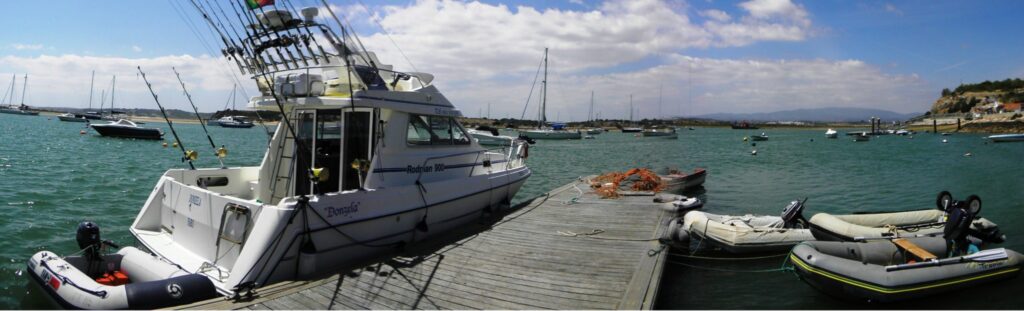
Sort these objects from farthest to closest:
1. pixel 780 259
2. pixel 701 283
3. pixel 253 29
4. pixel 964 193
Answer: pixel 964 193
pixel 780 259
pixel 701 283
pixel 253 29

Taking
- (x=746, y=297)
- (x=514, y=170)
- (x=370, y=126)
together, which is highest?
(x=370, y=126)

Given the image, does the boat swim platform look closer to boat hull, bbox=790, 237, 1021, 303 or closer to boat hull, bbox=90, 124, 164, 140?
boat hull, bbox=790, 237, 1021, 303

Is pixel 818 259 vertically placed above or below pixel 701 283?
above

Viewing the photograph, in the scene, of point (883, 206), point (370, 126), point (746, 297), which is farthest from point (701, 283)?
point (883, 206)

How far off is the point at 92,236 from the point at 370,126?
378cm

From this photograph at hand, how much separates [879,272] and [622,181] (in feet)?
34.7

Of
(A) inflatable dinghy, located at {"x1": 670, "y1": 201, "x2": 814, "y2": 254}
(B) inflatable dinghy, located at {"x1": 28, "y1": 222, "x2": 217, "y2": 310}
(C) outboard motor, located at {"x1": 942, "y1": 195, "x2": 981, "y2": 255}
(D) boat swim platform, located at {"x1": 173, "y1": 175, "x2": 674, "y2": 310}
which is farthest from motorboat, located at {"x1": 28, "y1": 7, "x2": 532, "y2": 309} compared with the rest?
(C) outboard motor, located at {"x1": 942, "y1": 195, "x2": 981, "y2": 255}

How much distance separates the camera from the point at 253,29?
7699 millimetres

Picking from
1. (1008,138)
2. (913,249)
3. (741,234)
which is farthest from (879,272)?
(1008,138)

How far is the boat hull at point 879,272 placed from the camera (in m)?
7.58

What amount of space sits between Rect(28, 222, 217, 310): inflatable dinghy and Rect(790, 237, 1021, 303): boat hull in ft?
26.4

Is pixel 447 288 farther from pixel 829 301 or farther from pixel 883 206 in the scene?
pixel 883 206

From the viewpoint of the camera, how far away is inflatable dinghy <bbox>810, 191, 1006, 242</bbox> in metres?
10.0

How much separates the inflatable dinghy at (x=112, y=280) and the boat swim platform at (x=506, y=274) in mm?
366
